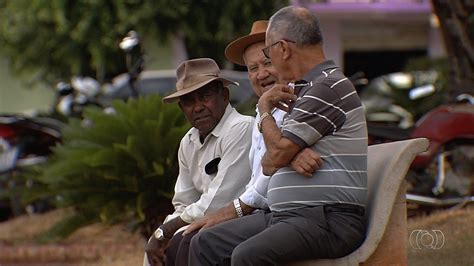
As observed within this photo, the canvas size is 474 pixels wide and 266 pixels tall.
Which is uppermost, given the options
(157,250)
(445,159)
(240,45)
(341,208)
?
(240,45)

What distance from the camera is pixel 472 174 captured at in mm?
10539

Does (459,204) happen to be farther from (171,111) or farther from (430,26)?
(430,26)

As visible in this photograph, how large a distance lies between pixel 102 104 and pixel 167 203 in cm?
363

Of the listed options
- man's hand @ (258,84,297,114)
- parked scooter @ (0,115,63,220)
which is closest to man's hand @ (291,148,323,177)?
man's hand @ (258,84,297,114)

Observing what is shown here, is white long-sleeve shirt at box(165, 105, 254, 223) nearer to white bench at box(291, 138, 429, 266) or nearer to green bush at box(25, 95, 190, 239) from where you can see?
white bench at box(291, 138, 429, 266)

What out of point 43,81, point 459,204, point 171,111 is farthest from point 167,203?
point 43,81

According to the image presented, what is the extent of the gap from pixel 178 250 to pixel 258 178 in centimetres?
56

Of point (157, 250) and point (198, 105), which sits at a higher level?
point (198, 105)

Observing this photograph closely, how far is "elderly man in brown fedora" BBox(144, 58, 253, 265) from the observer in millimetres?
6164

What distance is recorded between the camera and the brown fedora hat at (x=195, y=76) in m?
6.44

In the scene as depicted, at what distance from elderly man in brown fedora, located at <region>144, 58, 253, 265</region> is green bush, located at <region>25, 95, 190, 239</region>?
2955 mm

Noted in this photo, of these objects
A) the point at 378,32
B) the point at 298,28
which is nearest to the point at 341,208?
the point at 298,28
